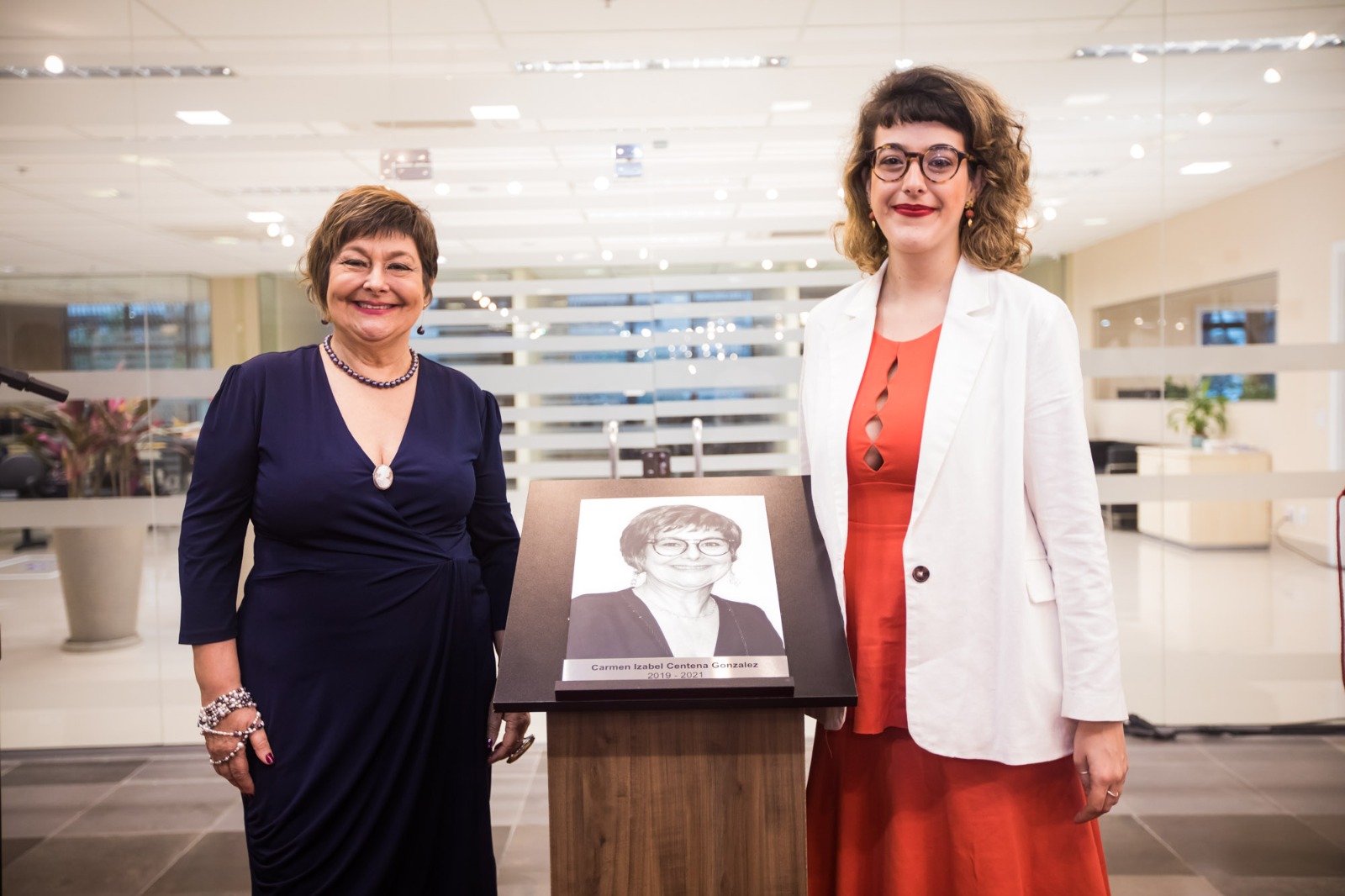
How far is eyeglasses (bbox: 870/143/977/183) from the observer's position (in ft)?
4.74

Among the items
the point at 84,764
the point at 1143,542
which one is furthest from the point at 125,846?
the point at 1143,542

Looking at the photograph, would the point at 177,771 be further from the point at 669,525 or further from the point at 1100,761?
the point at 1100,761

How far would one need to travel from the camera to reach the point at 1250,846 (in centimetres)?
308

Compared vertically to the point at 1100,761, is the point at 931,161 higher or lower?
higher

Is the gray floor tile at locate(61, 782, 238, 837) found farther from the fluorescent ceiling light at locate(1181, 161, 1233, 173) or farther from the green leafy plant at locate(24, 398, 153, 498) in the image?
the fluorescent ceiling light at locate(1181, 161, 1233, 173)

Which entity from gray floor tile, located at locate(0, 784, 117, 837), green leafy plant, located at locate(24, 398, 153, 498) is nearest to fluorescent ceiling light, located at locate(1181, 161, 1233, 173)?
green leafy plant, located at locate(24, 398, 153, 498)

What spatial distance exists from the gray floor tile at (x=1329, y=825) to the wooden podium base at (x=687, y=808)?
9.99 ft

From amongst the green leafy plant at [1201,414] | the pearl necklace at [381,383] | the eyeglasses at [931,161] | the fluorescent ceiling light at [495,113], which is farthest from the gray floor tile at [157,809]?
the green leafy plant at [1201,414]

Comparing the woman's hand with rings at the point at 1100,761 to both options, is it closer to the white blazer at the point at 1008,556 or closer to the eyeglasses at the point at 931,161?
the white blazer at the point at 1008,556

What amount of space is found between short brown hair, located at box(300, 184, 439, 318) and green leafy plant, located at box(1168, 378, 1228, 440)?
3.90 meters

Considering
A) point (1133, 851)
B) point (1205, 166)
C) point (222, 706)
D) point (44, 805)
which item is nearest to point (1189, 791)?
point (1133, 851)

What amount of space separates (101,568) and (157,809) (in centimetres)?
138

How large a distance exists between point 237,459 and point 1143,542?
417cm

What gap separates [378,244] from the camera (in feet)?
5.33
